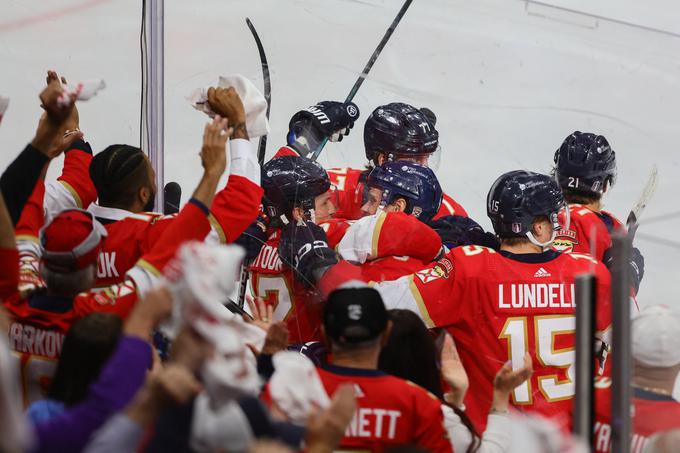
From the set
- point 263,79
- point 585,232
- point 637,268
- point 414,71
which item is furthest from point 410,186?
point 414,71

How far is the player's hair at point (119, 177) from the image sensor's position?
388 cm

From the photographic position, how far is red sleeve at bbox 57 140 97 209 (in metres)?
4.38

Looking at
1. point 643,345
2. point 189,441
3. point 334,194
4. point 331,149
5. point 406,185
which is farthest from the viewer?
point 331,149

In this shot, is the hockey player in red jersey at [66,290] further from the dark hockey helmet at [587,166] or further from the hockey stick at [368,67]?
the hockey stick at [368,67]

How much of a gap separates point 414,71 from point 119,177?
3442 mm

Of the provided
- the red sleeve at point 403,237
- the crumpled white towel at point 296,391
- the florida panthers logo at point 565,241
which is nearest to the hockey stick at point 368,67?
the florida panthers logo at point 565,241

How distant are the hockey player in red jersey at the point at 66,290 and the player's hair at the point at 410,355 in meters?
0.56

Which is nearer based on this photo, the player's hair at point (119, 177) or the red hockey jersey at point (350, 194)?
the player's hair at point (119, 177)

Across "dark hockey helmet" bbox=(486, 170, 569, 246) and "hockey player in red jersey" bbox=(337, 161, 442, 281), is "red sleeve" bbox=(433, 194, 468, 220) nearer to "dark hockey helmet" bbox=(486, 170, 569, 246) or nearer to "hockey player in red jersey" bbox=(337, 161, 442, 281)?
"hockey player in red jersey" bbox=(337, 161, 442, 281)

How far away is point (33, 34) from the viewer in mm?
7215

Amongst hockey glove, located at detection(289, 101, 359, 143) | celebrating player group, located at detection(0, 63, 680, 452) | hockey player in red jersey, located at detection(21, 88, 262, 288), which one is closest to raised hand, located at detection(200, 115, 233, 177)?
celebrating player group, located at detection(0, 63, 680, 452)

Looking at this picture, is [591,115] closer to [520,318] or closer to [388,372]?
[520,318]

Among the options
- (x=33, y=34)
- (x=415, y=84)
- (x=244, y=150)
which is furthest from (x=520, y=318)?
(x=33, y=34)

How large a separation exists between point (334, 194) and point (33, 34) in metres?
3.14
